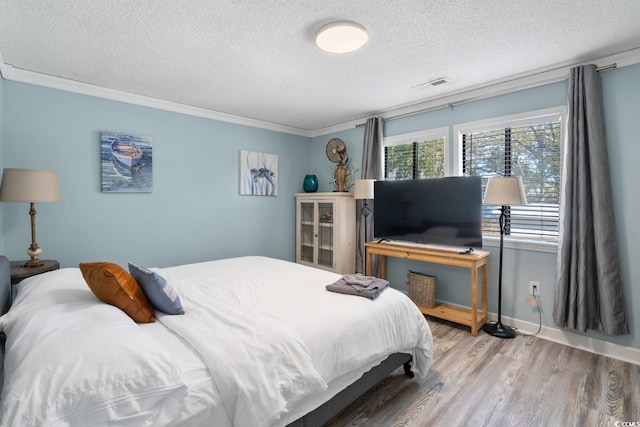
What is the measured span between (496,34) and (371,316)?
207cm

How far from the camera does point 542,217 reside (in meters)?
2.86

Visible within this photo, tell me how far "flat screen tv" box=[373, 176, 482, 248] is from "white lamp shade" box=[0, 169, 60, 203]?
3124mm

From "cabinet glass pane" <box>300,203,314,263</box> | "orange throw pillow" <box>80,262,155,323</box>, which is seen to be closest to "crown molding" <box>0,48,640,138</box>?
"cabinet glass pane" <box>300,203,314,263</box>

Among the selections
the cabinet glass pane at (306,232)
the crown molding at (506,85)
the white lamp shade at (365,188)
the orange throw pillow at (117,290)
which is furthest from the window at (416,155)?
the orange throw pillow at (117,290)

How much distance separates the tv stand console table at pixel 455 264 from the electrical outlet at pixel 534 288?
1.24 ft

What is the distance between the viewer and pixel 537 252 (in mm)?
2836

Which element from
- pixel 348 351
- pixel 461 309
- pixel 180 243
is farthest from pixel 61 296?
pixel 461 309

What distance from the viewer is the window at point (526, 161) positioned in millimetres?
2789

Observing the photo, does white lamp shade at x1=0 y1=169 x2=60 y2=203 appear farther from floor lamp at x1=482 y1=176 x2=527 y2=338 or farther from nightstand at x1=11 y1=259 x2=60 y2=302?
floor lamp at x1=482 y1=176 x2=527 y2=338

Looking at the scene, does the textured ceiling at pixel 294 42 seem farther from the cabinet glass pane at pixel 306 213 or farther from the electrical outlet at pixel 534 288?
the electrical outlet at pixel 534 288

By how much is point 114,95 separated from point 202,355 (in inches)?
119

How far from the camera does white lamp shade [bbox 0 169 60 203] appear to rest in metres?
2.25

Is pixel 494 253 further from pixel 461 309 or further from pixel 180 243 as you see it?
pixel 180 243

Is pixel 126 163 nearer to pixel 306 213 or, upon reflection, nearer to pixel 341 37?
pixel 306 213
